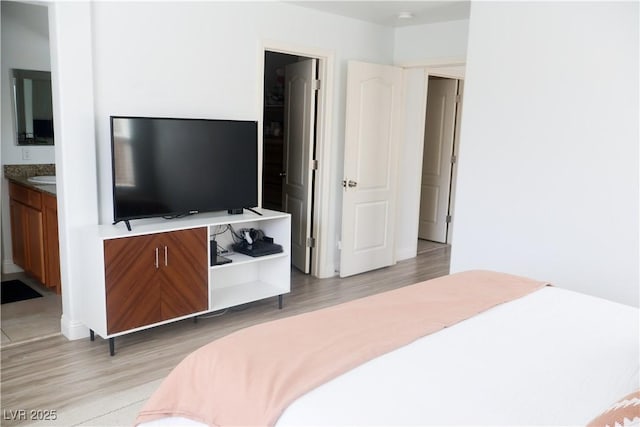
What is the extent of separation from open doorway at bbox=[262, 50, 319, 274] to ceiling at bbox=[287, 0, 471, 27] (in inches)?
19.3

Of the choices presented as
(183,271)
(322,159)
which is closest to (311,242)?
(322,159)

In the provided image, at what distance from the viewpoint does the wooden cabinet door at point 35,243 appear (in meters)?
4.12

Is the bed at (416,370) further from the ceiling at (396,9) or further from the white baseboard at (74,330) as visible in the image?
the ceiling at (396,9)

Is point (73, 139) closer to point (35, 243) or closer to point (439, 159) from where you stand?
point (35, 243)

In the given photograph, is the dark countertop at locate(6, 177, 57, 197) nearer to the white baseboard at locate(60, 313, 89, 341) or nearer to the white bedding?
the white baseboard at locate(60, 313, 89, 341)

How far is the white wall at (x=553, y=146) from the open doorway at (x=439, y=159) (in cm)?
238

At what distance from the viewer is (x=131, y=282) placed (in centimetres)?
311

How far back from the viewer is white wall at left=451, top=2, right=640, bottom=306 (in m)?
3.16

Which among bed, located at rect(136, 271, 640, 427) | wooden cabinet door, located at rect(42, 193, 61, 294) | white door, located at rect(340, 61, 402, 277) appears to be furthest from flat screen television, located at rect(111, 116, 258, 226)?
bed, located at rect(136, 271, 640, 427)

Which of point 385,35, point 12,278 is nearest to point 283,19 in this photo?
point 385,35

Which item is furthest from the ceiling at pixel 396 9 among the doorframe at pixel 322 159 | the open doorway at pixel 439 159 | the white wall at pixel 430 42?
the open doorway at pixel 439 159

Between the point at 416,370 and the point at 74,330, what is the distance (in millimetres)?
2550

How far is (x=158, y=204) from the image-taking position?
3393 mm

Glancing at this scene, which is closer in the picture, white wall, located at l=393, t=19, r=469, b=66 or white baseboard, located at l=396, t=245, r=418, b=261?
white wall, located at l=393, t=19, r=469, b=66
